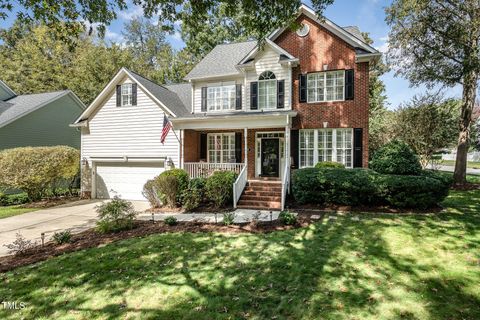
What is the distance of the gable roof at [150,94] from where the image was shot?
44.3 feet

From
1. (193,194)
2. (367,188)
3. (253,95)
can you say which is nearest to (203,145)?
(253,95)

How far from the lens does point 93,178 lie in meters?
15.1

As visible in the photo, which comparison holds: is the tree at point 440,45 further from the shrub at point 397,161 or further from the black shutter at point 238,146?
the black shutter at point 238,146

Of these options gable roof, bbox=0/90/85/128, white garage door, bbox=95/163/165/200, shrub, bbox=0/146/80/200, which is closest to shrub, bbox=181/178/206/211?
white garage door, bbox=95/163/165/200

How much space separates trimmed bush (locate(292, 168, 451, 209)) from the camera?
8727 millimetres

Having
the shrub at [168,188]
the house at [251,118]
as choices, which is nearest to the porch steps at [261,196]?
the house at [251,118]

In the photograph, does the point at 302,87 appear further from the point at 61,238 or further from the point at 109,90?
the point at 61,238

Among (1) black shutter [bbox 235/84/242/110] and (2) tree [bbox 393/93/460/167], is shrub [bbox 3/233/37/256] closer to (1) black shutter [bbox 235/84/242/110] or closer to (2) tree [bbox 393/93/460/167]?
(1) black shutter [bbox 235/84/242/110]

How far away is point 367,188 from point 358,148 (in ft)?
10.4

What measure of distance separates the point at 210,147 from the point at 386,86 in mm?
23437

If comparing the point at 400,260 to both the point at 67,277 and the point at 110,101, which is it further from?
the point at 110,101

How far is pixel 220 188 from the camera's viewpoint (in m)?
10.8

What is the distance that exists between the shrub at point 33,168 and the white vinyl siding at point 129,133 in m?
1.52

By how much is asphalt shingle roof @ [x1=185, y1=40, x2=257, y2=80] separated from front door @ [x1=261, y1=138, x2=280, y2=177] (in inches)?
171
